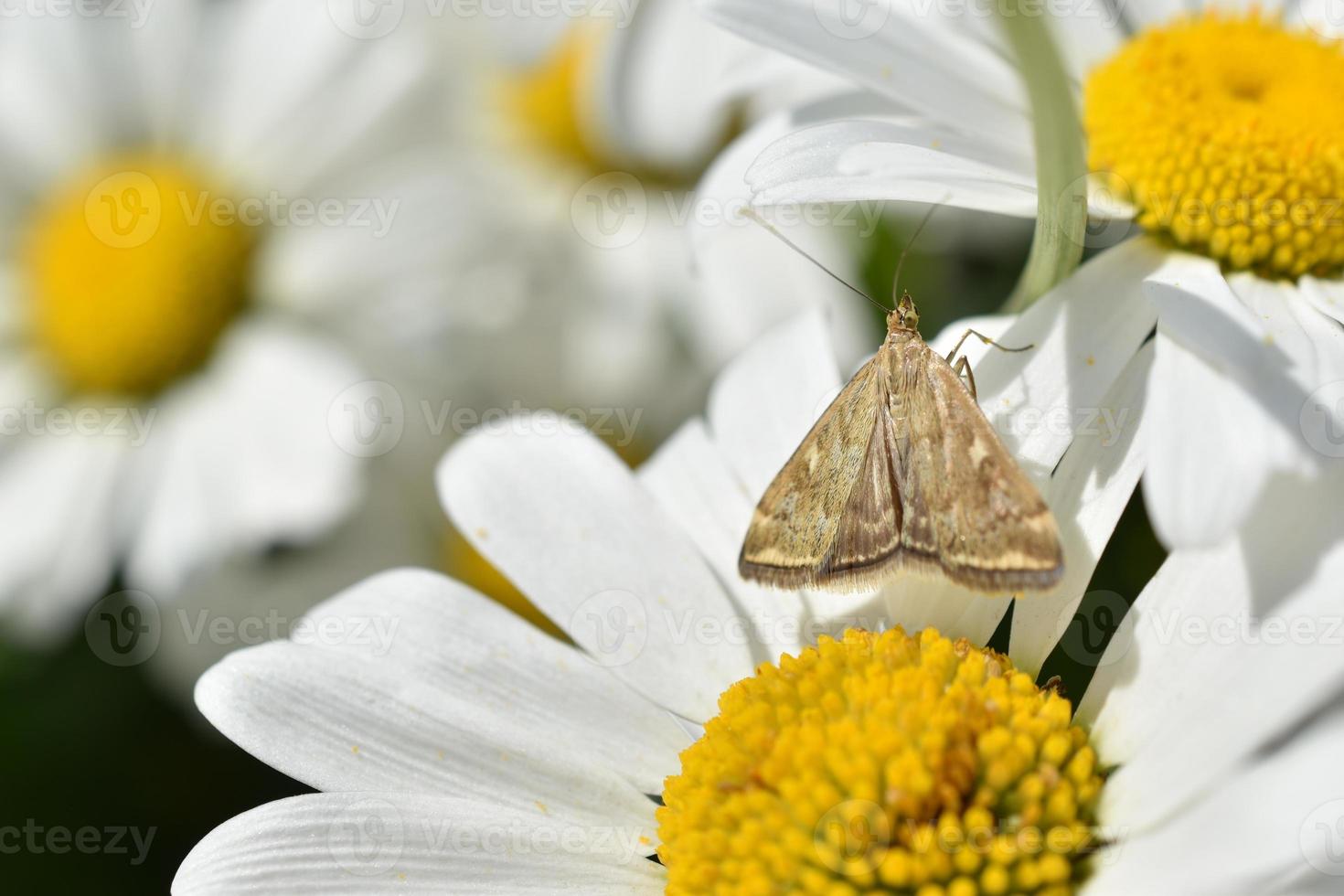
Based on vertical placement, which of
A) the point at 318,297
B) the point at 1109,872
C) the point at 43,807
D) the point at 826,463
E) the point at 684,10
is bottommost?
the point at 1109,872

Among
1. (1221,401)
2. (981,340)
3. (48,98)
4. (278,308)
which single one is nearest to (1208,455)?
(1221,401)

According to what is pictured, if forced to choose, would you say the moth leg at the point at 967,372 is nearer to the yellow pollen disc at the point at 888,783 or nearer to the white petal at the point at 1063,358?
the white petal at the point at 1063,358

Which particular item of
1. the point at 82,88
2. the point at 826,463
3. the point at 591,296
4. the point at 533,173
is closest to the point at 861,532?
the point at 826,463

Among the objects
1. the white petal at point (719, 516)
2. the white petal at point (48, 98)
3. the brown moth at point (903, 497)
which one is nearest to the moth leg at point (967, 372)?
the brown moth at point (903, 497)

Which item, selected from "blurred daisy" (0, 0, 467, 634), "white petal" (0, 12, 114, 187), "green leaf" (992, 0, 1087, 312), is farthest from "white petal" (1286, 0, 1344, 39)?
"white petal" (0, 12, 114, 187)

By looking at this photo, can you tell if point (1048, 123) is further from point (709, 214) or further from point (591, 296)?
point (591, 296)
